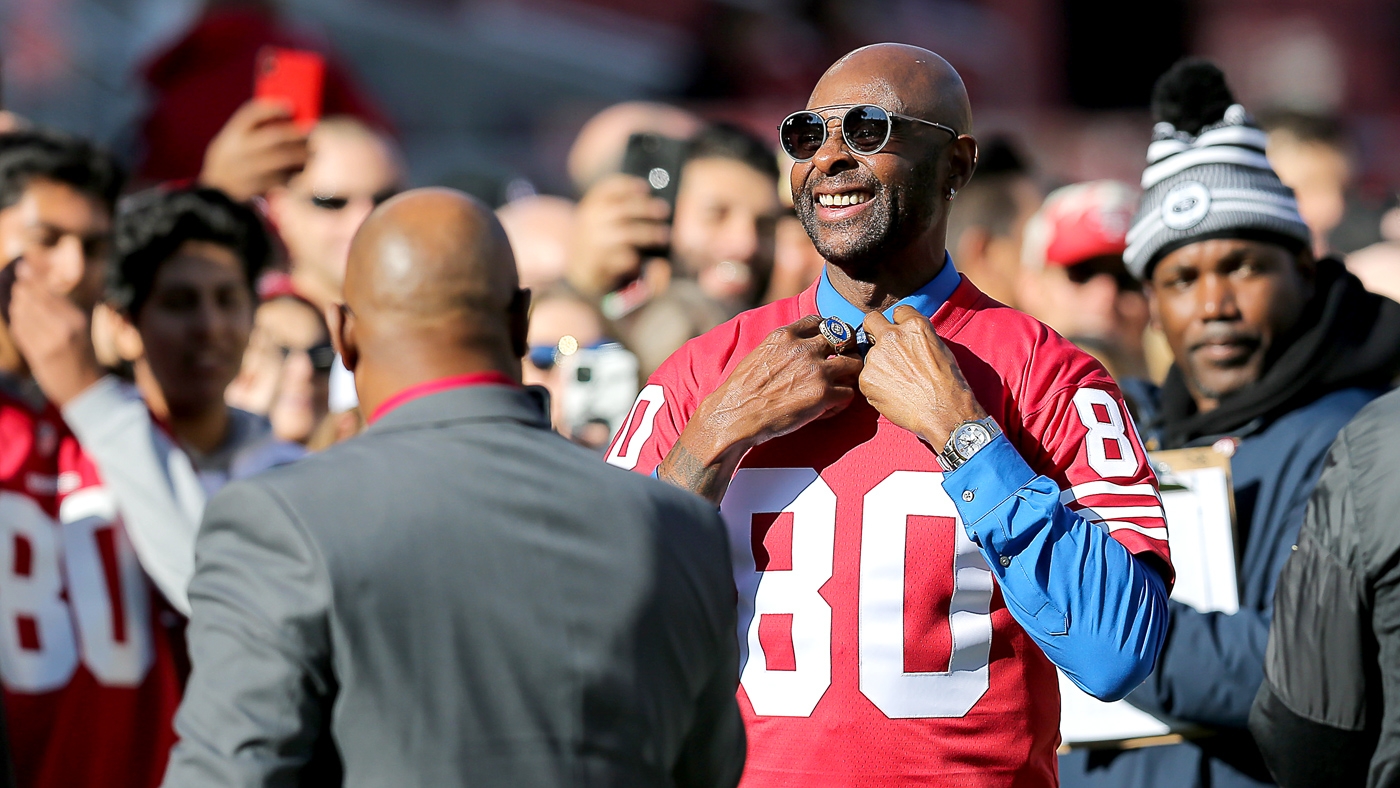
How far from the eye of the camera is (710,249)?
6.04 metres

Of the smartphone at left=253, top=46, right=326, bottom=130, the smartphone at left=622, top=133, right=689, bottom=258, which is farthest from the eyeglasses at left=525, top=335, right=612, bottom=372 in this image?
the smartphone at left=253, top=46, right=326, bottom=130

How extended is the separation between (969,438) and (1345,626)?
0.88 metres

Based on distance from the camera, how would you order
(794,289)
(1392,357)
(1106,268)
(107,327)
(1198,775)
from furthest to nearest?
(794,289)
(1106,268)
(107,327)
(1392,357)
(1198,775)

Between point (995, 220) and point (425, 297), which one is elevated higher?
point (995, 220)

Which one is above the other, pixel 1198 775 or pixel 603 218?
pixel 603 218

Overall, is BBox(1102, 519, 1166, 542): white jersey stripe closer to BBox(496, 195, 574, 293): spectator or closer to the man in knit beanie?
the man in knit beanie

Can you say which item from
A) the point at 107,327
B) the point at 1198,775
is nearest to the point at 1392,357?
the point at 1198,775

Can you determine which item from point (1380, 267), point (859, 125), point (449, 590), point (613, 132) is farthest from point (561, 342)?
point (613, 132)

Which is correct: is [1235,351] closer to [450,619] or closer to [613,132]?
[450,619]

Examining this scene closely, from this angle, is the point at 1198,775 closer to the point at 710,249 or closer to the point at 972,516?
the point at 972,516

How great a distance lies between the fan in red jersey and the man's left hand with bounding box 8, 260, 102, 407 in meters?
0.05

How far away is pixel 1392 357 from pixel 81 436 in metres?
3.33

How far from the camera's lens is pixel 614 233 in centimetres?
580

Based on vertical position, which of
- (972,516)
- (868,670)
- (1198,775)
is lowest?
(1198,775)
